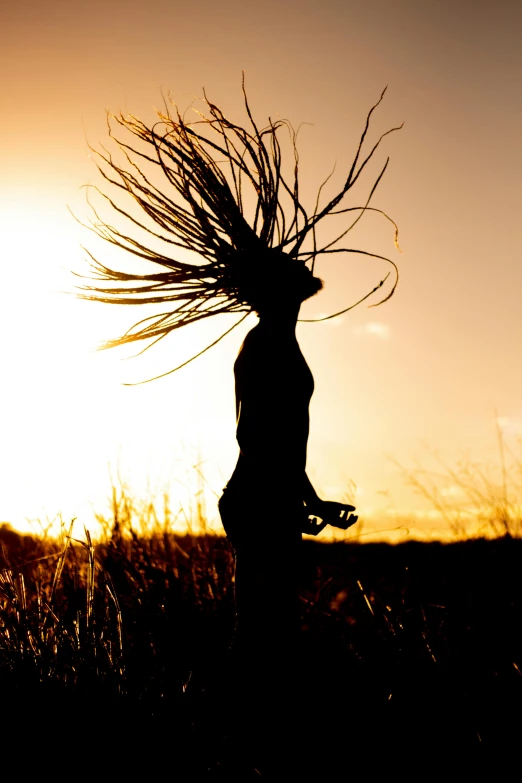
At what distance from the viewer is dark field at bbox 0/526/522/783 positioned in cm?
229

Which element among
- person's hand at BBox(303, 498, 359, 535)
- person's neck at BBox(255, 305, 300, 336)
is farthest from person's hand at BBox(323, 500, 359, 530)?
person's neck at BBox(255, 305, 300, 336)

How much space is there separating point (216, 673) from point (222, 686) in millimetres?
296

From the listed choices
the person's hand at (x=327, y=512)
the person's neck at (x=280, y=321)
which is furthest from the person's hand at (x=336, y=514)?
the person's neck at (x=280, y=321)

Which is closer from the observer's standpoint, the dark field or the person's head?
the dark field

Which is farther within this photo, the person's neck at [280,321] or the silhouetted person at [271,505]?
the person's neck at [280,321]

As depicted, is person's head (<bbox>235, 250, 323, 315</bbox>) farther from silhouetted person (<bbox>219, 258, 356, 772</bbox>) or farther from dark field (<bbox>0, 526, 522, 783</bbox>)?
dark field (<bbox>0, 526, 522, 783</bbox>)

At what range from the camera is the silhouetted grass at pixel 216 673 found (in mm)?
2326

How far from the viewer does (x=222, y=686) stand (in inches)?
117

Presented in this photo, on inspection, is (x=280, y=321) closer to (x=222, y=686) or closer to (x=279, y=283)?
Result: (x=279, y=283)

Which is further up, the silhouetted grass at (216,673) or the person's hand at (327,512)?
the person's hand at (327,512)

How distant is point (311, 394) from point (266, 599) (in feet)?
2.56

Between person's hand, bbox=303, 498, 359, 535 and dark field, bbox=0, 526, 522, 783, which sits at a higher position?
person's hand, bbox=303, 498, 359, 535

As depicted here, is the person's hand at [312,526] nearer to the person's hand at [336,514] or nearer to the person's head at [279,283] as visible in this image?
the person's hand at [336,514]

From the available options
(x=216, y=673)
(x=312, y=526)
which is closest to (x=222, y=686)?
(x=216, y=673)
